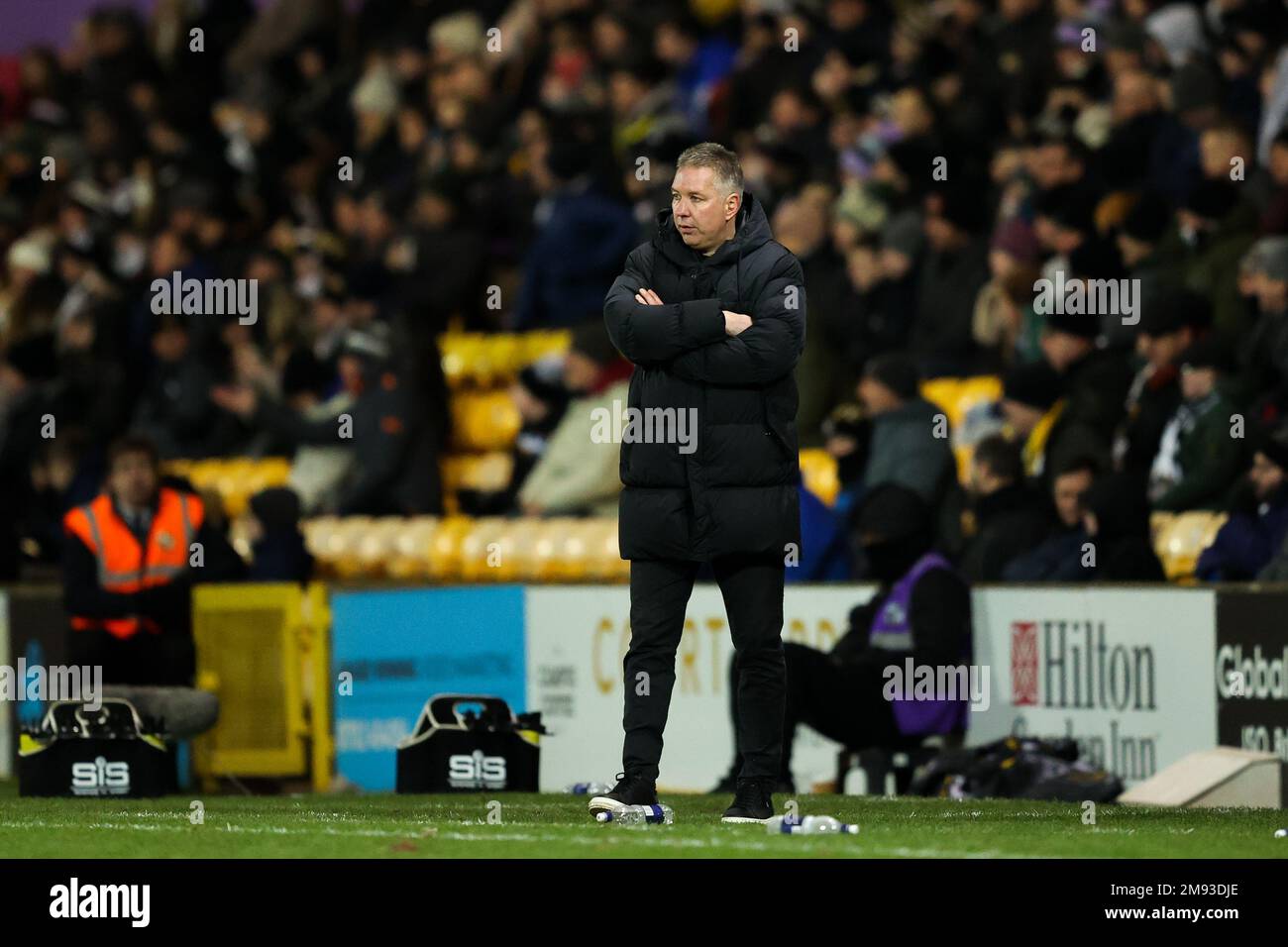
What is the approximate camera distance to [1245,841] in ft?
30.3

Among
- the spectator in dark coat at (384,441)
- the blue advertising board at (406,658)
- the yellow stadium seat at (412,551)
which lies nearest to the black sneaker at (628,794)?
the blue advertising board at (406,658)

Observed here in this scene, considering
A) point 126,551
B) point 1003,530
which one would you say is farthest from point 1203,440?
point 126,551

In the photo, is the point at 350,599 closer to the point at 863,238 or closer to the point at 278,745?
the point at 278,745

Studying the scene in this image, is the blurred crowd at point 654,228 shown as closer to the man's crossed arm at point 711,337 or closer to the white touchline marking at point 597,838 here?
the man's crossed arm at point 711,337

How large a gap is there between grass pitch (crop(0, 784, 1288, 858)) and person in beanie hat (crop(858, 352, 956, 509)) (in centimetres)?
343

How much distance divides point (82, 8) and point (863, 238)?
516 inches

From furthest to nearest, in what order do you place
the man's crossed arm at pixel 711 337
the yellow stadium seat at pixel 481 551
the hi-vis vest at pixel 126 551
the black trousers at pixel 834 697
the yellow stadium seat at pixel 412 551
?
the yellow stadium seat at pixel 412 551, the yellow stadium seat at pixel 481 551, the hi-vis vest at pixel 126 551, the black trousers at pixel 834 697, the man's crossed arm at pixel 711 337

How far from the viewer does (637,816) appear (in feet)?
30.6

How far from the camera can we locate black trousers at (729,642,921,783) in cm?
1289

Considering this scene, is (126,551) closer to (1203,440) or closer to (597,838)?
(1203,440)

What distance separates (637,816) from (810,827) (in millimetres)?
644

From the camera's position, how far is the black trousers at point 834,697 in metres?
12.9

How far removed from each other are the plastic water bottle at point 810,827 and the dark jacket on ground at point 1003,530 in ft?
15.6
